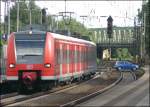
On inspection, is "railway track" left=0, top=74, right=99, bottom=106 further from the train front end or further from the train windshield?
the train windshield

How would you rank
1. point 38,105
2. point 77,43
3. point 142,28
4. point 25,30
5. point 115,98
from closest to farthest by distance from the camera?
1. point 38,105
2. point 115,98
3. point 25,30
4. point 77,43
5. point 142,28

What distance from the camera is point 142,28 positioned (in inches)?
4085

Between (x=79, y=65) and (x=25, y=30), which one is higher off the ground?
(x=25, y=30)

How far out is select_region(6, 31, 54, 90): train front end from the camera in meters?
27.5

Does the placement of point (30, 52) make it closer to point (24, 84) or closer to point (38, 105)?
point (24, 84)

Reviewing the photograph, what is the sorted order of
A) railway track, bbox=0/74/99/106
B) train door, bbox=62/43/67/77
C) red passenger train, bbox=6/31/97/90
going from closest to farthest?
1. railway track, bbox=0/74/99/106
2. red passenger train, bbox=6/31/97/90
3. train door, bbox=62/43/67/77

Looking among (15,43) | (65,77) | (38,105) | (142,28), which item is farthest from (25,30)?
(142,28)

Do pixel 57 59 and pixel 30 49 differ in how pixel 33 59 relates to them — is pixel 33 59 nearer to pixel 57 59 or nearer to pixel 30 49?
pixel 30 49

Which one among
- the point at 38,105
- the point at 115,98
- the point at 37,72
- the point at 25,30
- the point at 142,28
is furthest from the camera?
the point at 142,28

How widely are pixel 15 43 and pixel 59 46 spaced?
95.0 inches

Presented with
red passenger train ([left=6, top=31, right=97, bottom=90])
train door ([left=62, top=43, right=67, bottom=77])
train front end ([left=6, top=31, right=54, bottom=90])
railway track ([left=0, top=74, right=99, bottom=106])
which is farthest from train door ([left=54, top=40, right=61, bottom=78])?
train door ([left=62, top=43, right=67, bottom=77])

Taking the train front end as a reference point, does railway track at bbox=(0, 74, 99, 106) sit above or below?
below

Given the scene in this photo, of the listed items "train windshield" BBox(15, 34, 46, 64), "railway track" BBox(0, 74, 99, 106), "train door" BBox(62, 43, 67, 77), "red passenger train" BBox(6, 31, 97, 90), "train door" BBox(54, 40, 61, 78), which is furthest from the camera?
"train door" BBox(62, 43, 67, 77)

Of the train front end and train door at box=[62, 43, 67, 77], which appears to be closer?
the train front end
